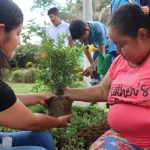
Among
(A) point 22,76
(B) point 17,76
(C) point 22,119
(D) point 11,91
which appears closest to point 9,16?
(D) point 11,91

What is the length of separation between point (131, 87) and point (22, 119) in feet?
2.28

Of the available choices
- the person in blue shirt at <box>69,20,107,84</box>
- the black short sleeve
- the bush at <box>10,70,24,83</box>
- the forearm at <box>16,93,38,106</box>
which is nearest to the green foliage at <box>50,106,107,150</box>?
the forearm at <box>16,93,38,106</box>

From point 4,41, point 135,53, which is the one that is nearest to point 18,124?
point 4,41

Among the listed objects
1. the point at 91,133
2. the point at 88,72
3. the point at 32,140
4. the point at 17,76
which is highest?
the point at 32,140

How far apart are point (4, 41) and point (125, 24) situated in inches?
30.0

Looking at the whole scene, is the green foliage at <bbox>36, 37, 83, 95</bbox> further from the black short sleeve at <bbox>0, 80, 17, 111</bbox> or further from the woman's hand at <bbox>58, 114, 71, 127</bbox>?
the black short sleeve at <bbox>0, 80, 17, 111</bbox>

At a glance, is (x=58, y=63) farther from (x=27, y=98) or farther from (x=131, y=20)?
(x=131, y=20)

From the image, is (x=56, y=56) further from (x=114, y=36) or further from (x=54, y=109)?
(x=114, y=36)

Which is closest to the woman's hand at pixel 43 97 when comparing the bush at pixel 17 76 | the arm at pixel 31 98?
the arm at pixel 31 98

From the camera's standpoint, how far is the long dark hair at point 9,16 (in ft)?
7.16

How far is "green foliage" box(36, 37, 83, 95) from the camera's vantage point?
3.09 meters

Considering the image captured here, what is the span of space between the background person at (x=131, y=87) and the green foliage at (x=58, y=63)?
0.63 metres

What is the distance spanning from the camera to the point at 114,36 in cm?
250

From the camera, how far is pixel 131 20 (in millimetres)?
2451
